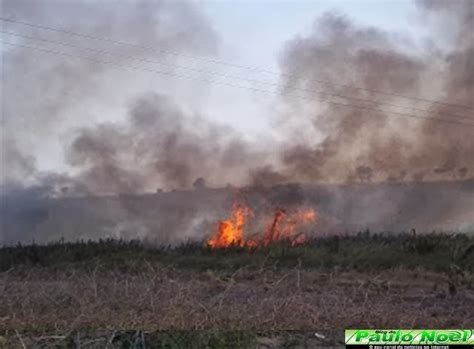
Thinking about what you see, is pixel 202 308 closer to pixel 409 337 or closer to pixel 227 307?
pixel 227 307

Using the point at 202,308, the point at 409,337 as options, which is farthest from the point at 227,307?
the point at 409,337

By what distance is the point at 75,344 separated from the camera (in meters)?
8.59

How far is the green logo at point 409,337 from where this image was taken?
773cm

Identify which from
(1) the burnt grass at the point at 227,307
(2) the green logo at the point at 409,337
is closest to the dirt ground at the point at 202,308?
(1) the burnt grass at the point at 227,307

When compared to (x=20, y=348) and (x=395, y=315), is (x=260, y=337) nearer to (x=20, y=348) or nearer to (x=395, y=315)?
(x=395, y=315)

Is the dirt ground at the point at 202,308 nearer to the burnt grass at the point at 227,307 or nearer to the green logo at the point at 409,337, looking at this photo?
the burnt grass at the point at 227,307

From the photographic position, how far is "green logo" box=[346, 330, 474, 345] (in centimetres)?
773

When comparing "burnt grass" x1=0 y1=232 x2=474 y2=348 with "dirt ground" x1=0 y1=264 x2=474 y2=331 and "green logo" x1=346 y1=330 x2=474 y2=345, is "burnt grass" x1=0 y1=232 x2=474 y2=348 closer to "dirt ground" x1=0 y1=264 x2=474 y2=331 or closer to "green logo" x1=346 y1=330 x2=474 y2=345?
"dirt ground" x1=0 y1=264 x2=474 y2=331

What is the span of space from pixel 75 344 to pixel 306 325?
3.28 m

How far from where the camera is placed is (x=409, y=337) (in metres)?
7.91

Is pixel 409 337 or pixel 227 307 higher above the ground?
pixel 227 307

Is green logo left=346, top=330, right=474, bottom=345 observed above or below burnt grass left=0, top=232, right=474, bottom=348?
below

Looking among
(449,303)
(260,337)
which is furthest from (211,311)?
(449,303)

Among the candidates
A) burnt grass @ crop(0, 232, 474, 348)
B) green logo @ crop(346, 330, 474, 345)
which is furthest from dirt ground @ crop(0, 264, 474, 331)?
green logo @ crop(346, 330, 474, 345)
